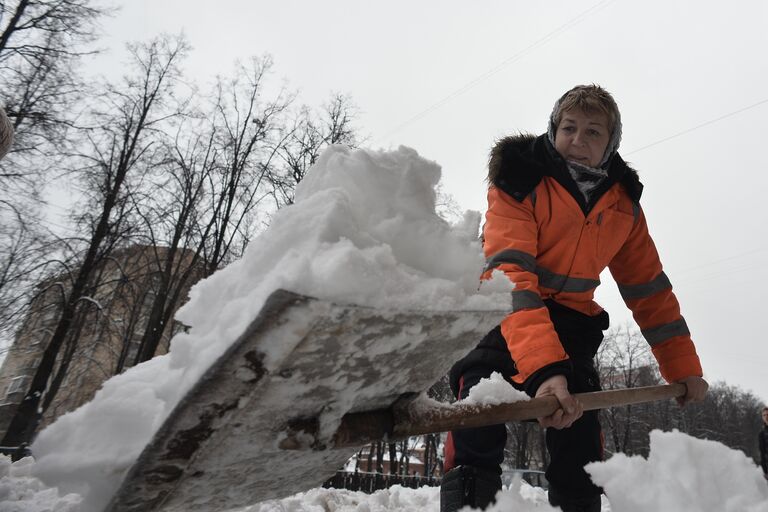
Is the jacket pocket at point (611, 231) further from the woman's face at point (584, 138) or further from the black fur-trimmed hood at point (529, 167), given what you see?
the woman's face at point (584, 138)

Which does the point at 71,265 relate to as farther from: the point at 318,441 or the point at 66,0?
the point at 318,441

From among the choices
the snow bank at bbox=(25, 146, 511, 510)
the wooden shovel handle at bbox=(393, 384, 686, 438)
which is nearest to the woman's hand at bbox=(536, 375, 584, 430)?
the wooden shovel handle at bbox=(393, 384, 686, 438)

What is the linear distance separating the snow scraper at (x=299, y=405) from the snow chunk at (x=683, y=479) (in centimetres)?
29

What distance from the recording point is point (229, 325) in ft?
2.89

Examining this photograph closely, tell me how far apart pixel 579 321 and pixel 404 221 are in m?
1.38

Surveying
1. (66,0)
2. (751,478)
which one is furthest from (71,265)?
(751,478)

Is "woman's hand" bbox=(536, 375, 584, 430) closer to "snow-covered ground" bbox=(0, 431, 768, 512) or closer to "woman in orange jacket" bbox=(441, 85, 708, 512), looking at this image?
"woman in orange jacket" bbox=(441, 85, 708, 512)

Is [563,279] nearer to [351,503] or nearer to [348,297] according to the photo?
[348,297]

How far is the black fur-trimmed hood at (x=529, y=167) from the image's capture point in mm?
2047

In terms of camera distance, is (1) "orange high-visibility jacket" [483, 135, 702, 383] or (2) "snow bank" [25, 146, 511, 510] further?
(1) "orange high-visibility jacket" [483, 135, 702, 383]

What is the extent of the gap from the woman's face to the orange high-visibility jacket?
82mm

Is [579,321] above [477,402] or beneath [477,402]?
above

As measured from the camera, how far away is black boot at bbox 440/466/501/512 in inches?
62.0

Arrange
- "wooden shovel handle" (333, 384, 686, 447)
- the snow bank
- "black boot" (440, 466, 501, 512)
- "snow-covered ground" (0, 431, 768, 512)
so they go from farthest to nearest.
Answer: "black boot" (440, 466, 501, 512)
"wooden shovel handle" (333, 384, 686, 447)
"snow-covered ground" (0, 431, 768, 512)
the snow bank
